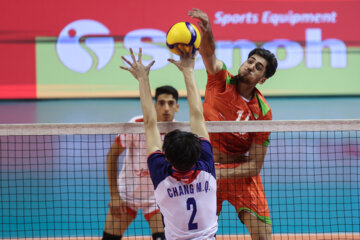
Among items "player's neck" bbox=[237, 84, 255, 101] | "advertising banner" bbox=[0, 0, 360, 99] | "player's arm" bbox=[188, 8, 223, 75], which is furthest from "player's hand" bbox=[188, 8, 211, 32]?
"advertising banner" bbox=[0, 0, 360, 99]

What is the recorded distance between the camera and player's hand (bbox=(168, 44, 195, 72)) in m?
3.57

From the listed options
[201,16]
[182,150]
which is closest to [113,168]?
[201,16]

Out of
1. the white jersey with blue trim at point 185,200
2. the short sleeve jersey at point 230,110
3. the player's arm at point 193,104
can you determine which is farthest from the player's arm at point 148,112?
the short sleeve jersey at point 230,110

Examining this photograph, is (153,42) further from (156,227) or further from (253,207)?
(253,207)

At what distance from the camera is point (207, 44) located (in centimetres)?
410

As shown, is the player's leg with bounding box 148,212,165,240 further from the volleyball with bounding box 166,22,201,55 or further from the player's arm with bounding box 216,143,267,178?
the volleyball with bounding box 166,22,201,55

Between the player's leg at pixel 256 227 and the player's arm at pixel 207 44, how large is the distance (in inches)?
59.5

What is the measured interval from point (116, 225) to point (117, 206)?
8.5 inches

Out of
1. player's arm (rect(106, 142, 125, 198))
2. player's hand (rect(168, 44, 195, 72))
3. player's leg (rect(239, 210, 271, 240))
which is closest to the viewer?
player's hand (rect(168, 44, 195, 72))

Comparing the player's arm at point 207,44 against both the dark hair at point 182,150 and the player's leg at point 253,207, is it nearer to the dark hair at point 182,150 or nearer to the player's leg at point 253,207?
the player's leg at point 253,207

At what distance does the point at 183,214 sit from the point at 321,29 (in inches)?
615

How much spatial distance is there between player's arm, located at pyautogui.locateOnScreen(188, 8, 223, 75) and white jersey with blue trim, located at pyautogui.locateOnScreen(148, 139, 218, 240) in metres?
1.39

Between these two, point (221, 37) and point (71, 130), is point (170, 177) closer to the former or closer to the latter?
point (71, 130)

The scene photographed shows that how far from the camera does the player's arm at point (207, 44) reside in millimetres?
3873
